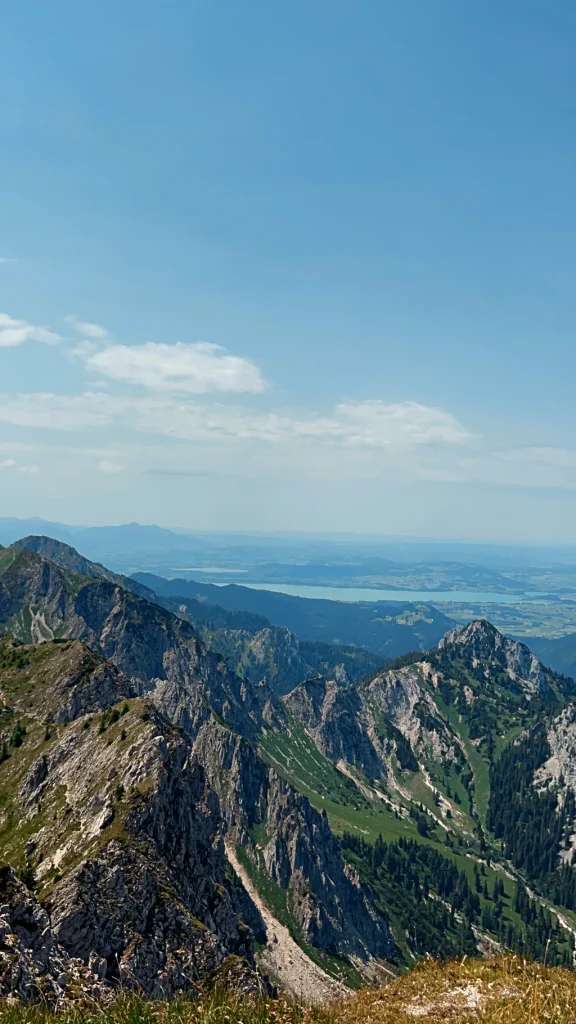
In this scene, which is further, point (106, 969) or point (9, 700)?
point (9, 700)

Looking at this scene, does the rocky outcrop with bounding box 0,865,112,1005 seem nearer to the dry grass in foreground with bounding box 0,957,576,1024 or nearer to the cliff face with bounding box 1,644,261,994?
the dry grass in foreground with bounding box 0,957,576,1024

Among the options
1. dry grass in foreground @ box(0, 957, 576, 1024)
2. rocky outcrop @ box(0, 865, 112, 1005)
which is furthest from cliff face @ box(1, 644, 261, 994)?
dry grass in foreground @ box(0, 957, 576, 1024)

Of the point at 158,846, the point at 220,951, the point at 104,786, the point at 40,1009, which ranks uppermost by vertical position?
the point at 40,1009

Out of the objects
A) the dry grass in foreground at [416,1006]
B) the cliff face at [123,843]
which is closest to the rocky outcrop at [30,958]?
the dry grass in foreground at [416,1006]

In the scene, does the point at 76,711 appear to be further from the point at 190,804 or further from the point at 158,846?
the point at 158,846

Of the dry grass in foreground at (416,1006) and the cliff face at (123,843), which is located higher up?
the dry grass in foreground at (416,1006)

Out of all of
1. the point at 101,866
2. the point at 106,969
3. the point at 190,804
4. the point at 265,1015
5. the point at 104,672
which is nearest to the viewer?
the point at 265,1015

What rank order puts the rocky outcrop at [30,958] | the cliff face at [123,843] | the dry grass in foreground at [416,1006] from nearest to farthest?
the dry grass in foreground at [416,1006], the rocky outcrop at [30,958], the cliff face at [123,843]

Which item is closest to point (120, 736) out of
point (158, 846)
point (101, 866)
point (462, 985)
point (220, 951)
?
point (158, 846)

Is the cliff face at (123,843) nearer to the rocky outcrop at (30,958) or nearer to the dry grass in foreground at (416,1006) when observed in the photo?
the rocky outcrop at (30,958)
